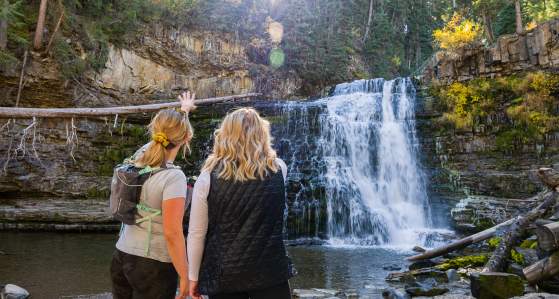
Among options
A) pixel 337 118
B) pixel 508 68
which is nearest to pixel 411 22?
pixel 508 68

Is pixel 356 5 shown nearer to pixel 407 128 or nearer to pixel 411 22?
pixel 411 22

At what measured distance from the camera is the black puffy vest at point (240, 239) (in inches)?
89.6

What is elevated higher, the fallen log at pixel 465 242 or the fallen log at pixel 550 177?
the fallen log at pixel 550 177

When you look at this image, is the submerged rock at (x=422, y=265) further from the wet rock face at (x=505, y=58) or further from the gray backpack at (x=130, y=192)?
the wet rock face at (x=505, y=58)

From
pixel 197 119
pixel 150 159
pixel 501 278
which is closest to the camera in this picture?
pixel 150 159

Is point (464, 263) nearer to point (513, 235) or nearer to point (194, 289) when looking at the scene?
point (513, 235)

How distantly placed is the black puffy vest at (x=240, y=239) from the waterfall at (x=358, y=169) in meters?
11.1

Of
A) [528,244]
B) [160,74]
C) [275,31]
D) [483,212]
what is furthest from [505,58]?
Result: [160,74]

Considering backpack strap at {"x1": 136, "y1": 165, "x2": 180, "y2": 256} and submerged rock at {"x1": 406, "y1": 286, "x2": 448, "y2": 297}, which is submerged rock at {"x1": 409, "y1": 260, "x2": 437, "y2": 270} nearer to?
A: submerged rock at {"x1": 406, "y1": 286, "x2": 448, "y2": 297}

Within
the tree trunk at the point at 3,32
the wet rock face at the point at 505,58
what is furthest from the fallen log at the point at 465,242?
the tree trunk at the point at 3,32

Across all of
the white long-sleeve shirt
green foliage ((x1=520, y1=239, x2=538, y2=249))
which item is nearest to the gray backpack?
the white long-sleeve shirt

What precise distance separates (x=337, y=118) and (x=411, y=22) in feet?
94.6

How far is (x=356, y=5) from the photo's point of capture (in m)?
37.1

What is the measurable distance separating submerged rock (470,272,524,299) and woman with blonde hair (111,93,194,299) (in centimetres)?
442
